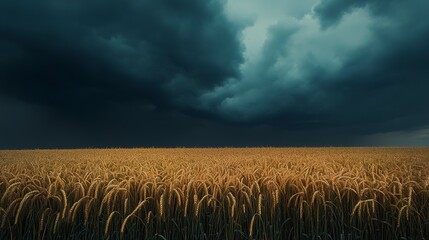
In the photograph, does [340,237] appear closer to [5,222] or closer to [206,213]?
[206,213]

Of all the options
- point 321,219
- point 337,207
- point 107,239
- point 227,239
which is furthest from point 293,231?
point 107,239

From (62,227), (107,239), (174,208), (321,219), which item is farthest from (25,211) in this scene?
(321,219)

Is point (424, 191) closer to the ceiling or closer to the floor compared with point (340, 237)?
closer to the ceiling

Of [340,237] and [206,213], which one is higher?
[206,213]

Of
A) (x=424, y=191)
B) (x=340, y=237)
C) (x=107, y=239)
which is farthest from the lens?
(x=424, y=191)

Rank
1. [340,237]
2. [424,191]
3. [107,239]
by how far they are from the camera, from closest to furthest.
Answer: [107,239] < [340,237] < [424,191]

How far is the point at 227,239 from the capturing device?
148 inches

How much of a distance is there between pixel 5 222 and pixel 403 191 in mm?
5058

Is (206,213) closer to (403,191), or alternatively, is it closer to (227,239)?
(227,239)

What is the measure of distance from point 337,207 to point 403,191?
1066 mm

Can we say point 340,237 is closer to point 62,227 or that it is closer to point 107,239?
point 107,239

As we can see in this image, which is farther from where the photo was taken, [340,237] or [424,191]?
[424,191]

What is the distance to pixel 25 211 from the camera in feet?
12.9

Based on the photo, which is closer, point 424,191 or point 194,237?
point 194,237
